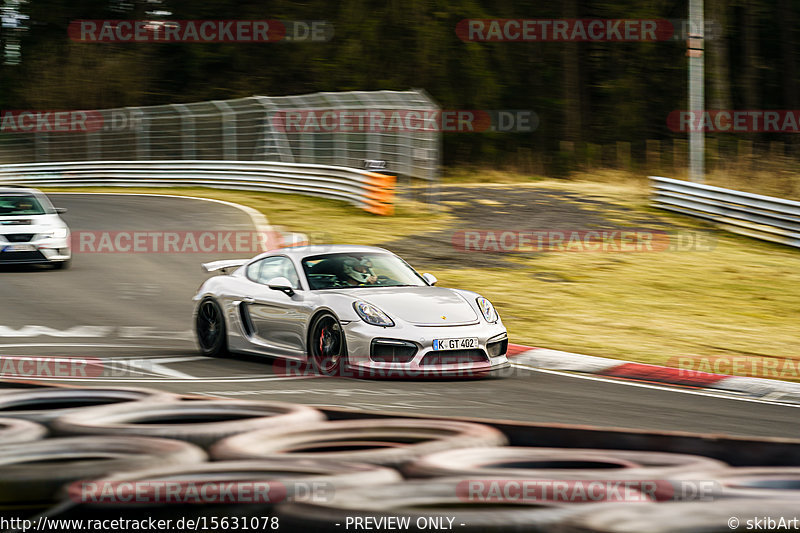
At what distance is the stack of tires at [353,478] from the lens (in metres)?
3.71

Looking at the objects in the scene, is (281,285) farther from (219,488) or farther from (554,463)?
(219,488)

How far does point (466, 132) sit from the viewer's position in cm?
4228

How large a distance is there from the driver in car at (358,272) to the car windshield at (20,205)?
9.73 metres

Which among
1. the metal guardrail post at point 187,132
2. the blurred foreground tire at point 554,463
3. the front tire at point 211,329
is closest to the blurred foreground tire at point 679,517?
the blurred foreground tire at point 554,463

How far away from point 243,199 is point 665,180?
35.9 ft

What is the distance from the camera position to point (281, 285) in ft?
32.1

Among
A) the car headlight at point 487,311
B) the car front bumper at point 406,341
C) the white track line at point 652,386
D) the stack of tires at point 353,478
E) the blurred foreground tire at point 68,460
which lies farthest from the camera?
the car headlight at point 487,311

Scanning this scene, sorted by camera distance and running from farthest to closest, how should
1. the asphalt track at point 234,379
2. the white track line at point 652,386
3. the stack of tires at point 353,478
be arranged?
the white track line at point 652,386
the asphalt track at point 234,379
the stack of tires at point 353,478

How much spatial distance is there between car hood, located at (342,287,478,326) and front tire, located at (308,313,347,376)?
0.35 meters

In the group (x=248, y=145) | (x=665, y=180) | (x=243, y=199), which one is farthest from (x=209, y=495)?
(x=248, y=145)

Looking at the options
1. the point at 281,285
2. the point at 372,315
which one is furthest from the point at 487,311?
the point at 281,285

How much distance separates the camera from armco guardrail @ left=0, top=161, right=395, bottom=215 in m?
24.9

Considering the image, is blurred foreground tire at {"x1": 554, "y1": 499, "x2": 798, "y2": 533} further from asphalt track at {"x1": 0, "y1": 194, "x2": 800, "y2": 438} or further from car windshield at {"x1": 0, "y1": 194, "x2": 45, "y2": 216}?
car windshield at {"x1": 0, "y1": 194, "x2": 45, "y2": 216}

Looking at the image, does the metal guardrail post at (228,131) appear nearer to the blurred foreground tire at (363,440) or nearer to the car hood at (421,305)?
the car hood at (421,305)
